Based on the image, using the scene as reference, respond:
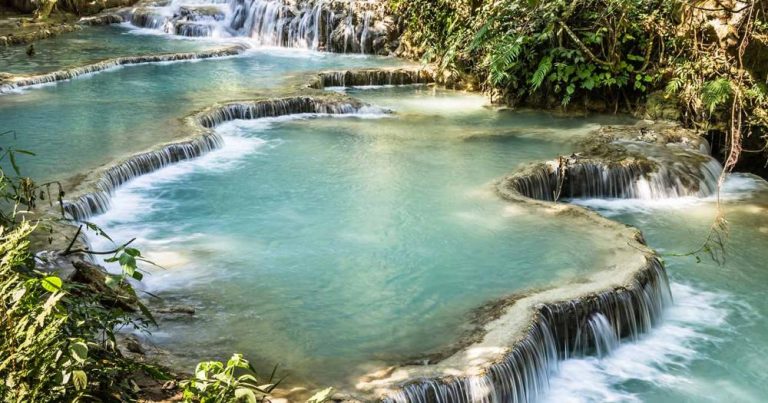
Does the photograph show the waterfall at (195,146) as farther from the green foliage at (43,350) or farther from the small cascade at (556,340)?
the small cascade at (556,340)

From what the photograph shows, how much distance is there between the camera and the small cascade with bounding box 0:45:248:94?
13.0m

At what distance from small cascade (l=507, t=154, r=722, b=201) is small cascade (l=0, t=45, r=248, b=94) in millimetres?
9299

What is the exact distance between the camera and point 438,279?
6.32 metres

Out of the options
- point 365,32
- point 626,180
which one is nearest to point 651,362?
point 626,180

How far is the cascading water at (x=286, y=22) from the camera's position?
1761cm

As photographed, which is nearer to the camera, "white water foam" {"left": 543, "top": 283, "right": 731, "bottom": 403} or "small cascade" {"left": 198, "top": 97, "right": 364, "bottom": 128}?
"white water foam" {"left": 543, "top": 283, "right": 731, "bottom": 403}

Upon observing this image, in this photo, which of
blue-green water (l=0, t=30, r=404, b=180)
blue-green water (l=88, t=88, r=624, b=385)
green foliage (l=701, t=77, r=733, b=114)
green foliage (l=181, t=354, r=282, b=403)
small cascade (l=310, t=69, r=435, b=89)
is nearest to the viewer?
green foliage (l=181, t=354, r=282, b=403)

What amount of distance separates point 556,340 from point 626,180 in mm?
4206

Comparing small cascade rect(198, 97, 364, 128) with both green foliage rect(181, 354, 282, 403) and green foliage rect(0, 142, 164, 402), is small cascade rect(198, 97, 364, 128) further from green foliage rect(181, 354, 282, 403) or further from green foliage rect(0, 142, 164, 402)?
green foliage rect(181, 354, 282, 403)

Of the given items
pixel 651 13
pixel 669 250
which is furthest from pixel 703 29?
pixel 669 250

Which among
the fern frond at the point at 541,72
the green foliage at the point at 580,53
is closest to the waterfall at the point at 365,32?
the green foliage at the point at 580,53

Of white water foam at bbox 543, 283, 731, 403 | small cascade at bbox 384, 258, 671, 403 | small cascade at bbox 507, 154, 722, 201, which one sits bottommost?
white water foam at bbox 543, 283, 731, 403

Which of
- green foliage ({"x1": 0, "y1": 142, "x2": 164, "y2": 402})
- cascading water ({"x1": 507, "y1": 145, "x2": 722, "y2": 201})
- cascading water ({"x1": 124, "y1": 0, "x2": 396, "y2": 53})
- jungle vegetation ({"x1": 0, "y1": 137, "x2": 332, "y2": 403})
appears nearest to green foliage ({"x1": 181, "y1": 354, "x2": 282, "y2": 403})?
jungle vegetation ({"x1": 0, "y1": 137, "x2": 332, "y2": 403})

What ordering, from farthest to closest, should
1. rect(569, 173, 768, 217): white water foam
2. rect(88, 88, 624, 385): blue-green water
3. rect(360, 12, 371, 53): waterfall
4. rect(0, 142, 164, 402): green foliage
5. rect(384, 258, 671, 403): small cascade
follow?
rect(360, 12, 371, 53): waterfall → rect(569, 173, 768, 217): white water foam → rect(88, 88, 624, 385): blue-green water → rect(384, 258, 671, 403): small cascade → rect(0, 142, 164, 402): green foliage
